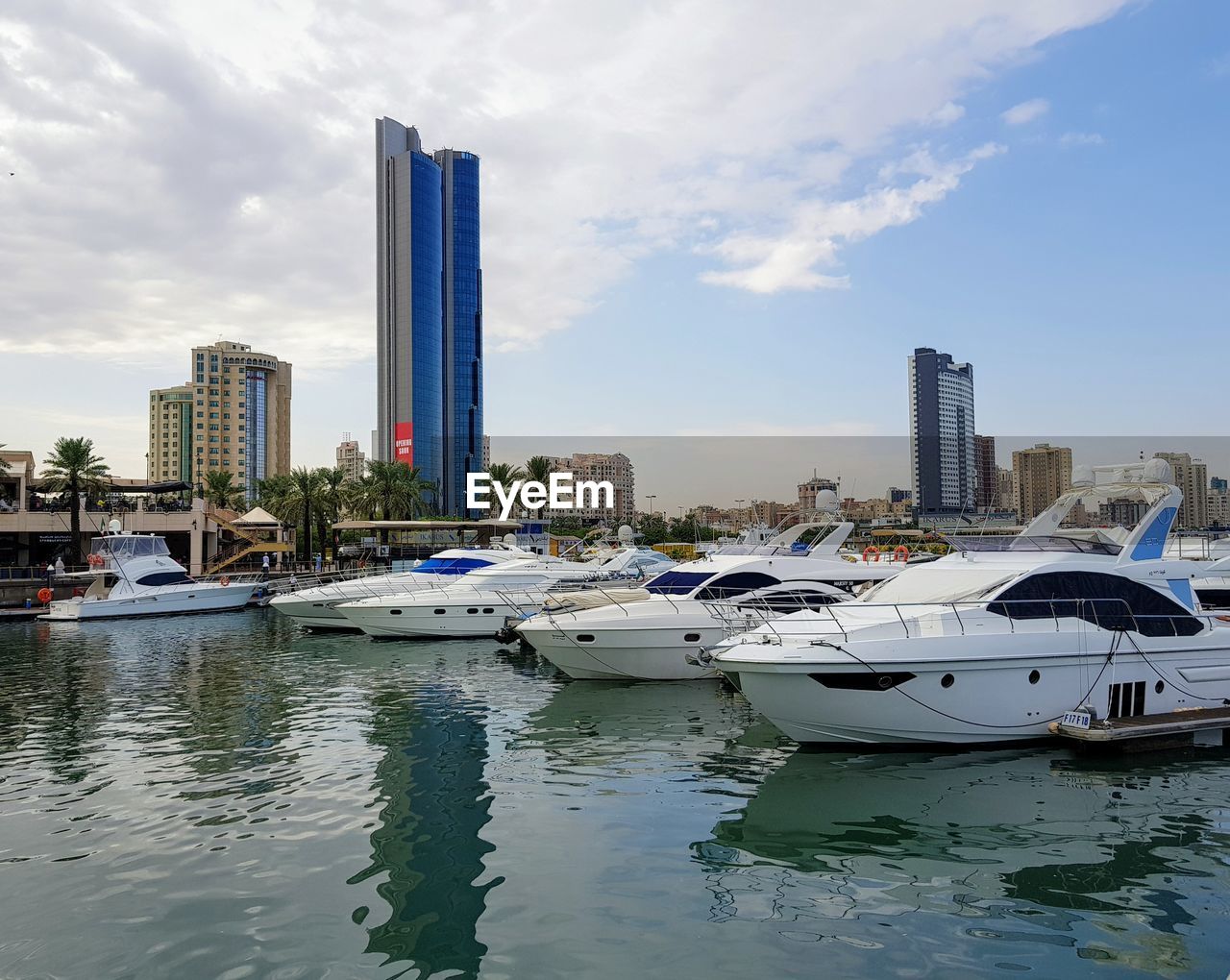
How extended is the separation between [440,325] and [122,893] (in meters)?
167

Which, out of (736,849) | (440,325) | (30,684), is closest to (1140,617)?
(736,849)

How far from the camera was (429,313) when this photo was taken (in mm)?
165750

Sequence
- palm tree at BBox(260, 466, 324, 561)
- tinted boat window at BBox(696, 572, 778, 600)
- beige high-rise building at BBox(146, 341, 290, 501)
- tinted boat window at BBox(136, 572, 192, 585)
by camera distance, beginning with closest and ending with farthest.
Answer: tinted boat window at BBox(696, 572, 778, 600) < tinted boat window at BBox(136, 572, 192, 585) < palm tree at BBox(260, 466, 324, 561) < beige high-rise building at BBox(146, 341, 290, 501)

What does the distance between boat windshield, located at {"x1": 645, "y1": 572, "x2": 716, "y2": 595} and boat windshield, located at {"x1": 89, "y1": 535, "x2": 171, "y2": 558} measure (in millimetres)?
29162

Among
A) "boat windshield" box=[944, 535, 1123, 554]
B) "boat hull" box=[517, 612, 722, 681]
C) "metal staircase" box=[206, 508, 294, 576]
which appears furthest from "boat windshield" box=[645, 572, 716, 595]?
"metal staircase" box=[206, 508, 294, 576]

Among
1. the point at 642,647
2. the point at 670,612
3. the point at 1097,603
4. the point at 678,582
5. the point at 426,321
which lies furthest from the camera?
the point at 426,321

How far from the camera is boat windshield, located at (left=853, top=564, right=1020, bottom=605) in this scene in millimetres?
14477

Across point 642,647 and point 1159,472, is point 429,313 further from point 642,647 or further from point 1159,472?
point 1159,472

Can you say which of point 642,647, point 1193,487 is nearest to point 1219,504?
point 1193,487

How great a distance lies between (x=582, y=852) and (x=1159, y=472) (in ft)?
47.3

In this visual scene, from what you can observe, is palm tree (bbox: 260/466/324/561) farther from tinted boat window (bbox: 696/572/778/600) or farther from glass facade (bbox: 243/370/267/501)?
glass facade (bbox: 243/370/267/501)

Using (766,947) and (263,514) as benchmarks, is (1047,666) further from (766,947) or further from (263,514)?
(263,514)

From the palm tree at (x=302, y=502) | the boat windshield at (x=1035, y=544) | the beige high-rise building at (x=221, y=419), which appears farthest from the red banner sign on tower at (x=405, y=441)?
the boat windshield at (x=1035, y=544)

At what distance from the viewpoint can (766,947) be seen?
7.40 m
